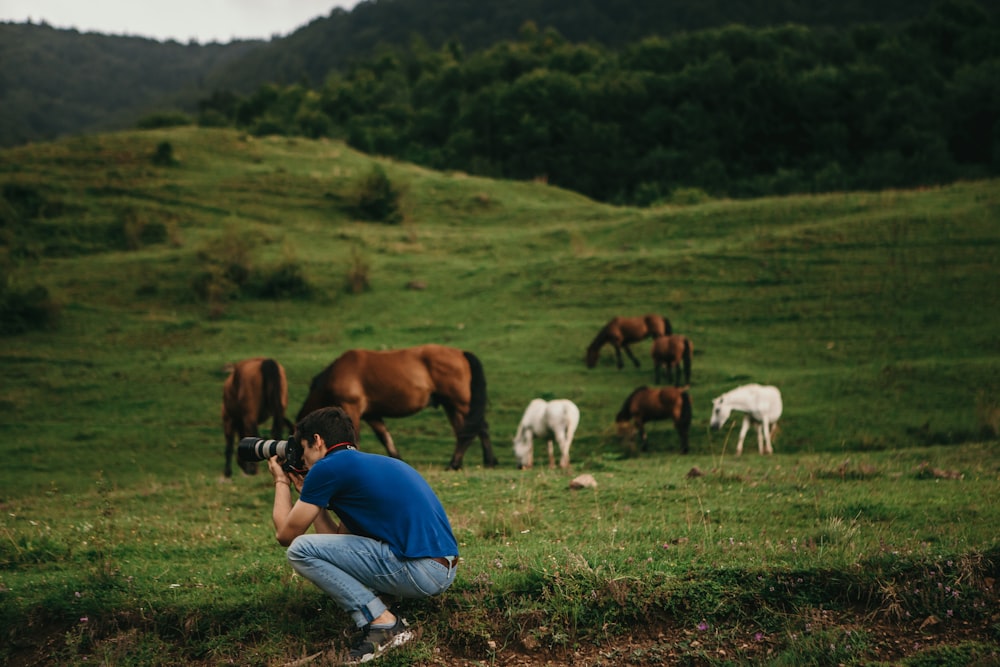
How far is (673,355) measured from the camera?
18.0 m

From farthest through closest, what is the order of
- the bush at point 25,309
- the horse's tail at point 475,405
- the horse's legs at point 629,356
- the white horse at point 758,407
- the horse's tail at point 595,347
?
the bush at point 25,309 < the horse's legs at point 629,356 < the horse's tail at point 595,347 < the white horse at point 758,407 < the horse's tail at point 475,405

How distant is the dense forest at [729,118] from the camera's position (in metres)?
54.2

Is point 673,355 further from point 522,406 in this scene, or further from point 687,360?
point 522,406

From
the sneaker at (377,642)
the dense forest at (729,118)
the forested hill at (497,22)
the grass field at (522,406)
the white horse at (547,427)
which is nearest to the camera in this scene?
the sneaker at (377,642)

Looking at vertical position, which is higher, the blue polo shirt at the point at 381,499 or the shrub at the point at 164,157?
the shrub at the point at 164,157

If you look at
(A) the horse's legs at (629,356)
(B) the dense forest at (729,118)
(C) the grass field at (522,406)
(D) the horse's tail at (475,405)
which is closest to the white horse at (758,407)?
(C) the grass field at (522,406)

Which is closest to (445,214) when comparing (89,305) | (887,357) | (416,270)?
(416,270)

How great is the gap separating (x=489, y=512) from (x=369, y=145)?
204ft

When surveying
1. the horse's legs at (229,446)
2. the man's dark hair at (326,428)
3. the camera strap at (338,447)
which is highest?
the man's dark hair at (326,428)

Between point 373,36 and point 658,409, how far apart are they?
171 metres

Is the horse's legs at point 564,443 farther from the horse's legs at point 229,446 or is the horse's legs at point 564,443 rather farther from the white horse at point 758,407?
the horse's legs at point 229,446

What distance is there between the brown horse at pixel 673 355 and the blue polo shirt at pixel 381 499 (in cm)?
1338

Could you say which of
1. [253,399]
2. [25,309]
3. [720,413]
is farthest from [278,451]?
[25,309]

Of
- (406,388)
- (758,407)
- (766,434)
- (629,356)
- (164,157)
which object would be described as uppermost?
(164,157)
